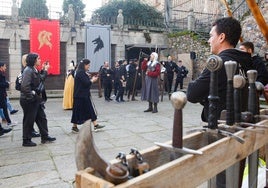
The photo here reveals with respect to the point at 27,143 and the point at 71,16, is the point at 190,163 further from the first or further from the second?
the point at 71,16

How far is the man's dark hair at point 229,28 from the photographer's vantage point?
6.94ft

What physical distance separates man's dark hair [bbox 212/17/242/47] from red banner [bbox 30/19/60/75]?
1327 cm

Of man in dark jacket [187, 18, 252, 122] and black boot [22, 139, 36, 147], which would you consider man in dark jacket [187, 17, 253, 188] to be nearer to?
man in dark jacket [187, 18, 252, 122]

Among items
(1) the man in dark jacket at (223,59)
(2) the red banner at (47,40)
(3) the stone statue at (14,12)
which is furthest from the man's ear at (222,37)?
(3) the stone statue at (14,12)

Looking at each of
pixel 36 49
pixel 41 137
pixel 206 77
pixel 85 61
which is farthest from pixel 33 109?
pixel 36 49

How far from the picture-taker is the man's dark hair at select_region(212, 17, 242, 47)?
6.94 ft

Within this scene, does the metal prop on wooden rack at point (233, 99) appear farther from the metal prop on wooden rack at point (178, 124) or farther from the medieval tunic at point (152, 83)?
the medieval tunic at point (152, 83)

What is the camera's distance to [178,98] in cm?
127

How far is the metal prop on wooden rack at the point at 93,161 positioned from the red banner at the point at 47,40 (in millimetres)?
14060

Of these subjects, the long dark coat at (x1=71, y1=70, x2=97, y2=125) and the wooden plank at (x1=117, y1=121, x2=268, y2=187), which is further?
the long dark coat at (x1=71, y1=70, x2=97, y2=125)

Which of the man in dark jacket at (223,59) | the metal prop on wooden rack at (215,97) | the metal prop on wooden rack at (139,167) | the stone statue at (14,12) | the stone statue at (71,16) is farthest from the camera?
the stone statue at (71,16)

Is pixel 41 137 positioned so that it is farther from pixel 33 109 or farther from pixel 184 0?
pixel 184 0

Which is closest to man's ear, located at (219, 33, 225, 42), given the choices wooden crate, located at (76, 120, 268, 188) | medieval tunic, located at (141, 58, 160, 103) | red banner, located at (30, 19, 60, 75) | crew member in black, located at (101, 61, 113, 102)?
wooden crate, located at (76, 120, 268, 188)

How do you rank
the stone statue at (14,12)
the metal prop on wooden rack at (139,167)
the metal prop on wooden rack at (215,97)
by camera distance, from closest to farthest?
the metal prop on wooden rack at (139,167) → the metal prop on wooden rack at (215,97) → the stone statue at (14,12)
